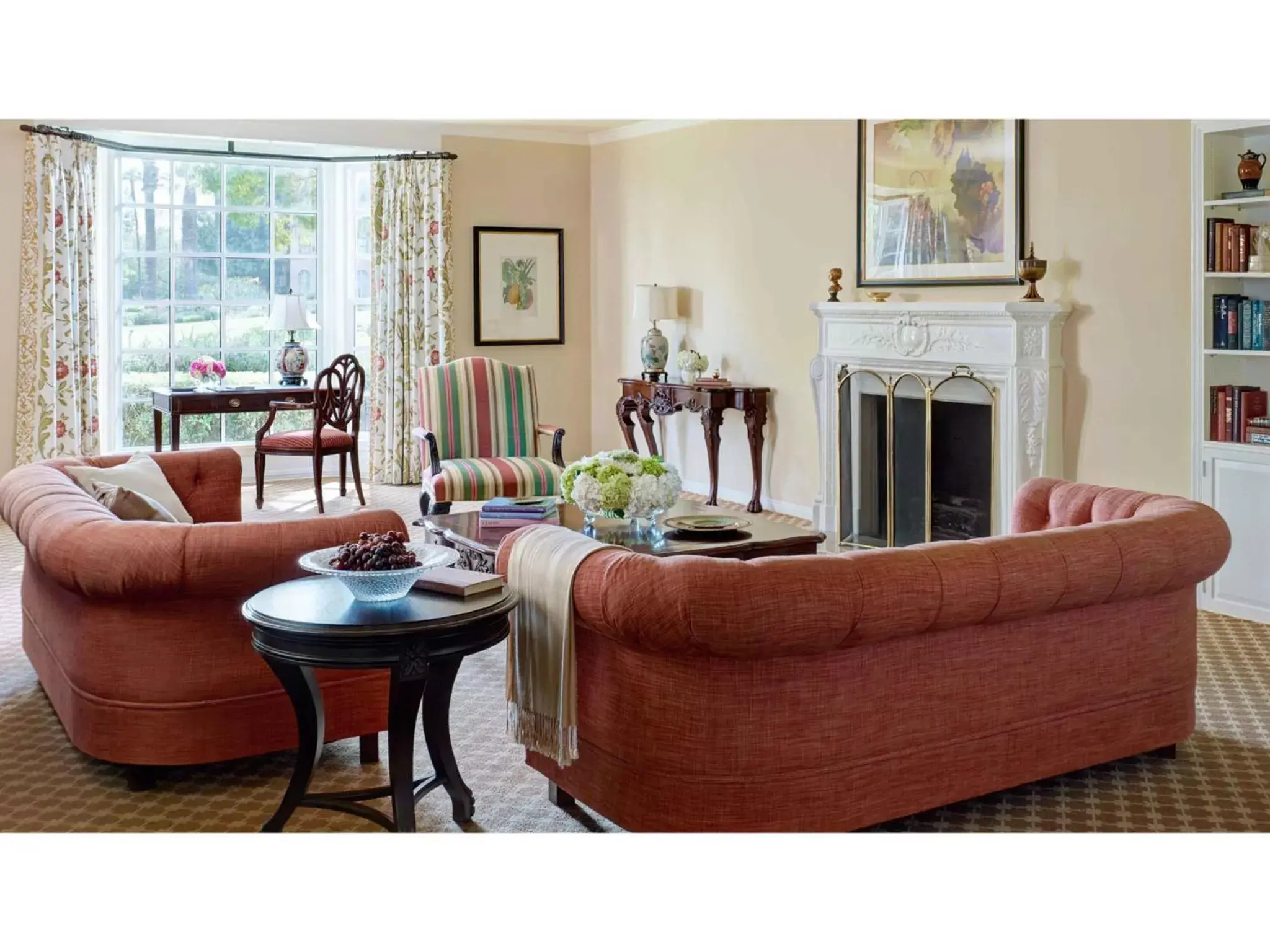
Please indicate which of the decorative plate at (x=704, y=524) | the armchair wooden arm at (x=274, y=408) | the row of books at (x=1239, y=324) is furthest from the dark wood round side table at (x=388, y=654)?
the armchair wooden arm at (x=274, y=408)

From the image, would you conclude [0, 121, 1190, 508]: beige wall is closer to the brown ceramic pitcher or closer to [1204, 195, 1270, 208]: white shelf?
[1204, 195, 1270, 208]: white shelf

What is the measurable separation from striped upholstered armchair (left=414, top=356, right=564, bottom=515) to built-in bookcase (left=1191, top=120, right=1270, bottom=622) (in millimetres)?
3075

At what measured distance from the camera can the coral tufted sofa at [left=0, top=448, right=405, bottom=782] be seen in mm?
3359

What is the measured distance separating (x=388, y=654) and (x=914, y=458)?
4.49 metres

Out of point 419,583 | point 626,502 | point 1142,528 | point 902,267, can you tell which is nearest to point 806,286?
point 902,267

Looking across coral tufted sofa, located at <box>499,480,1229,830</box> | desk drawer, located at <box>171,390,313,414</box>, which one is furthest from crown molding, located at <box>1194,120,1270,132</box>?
desk drawer, located at <box>171,390,313,414</box>

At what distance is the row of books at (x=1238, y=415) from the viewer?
528cm

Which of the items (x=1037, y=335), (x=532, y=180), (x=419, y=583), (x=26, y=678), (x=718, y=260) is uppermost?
(x=532, y=180)

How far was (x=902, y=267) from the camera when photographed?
6.94 meters

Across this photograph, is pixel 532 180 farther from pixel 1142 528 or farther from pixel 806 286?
pixel 1142 528

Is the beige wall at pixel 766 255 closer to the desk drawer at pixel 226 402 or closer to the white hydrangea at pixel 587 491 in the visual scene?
the desk drawer at pixel 226 402

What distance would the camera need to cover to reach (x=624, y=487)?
180 inches

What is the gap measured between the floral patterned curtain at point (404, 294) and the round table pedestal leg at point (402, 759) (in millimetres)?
6432

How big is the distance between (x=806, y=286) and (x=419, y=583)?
505 cm
